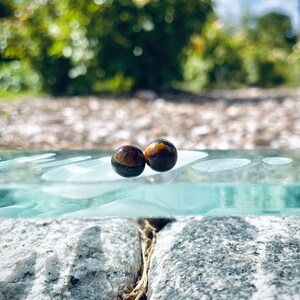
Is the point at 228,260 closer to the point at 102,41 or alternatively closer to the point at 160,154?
the point at 160,154

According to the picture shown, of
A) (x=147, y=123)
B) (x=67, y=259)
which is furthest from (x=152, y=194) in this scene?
(x=147, y=123)

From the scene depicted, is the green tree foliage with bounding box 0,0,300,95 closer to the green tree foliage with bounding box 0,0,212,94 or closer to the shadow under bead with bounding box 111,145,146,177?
the green tree foliage with bounding box 0,0,212,94

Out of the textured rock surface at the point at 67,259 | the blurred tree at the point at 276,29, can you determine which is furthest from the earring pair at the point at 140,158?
the blurred tree at the point at 276,29

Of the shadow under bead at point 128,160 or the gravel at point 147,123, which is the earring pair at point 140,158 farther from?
the gravel at point 147,123

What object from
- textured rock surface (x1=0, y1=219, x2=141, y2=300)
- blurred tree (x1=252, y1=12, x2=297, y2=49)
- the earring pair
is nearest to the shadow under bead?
the earring pair

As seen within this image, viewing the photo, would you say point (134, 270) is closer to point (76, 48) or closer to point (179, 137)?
point (179, 137)

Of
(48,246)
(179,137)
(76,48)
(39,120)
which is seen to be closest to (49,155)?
(48,246)

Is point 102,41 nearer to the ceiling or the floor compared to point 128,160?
nearer to the ceiling
